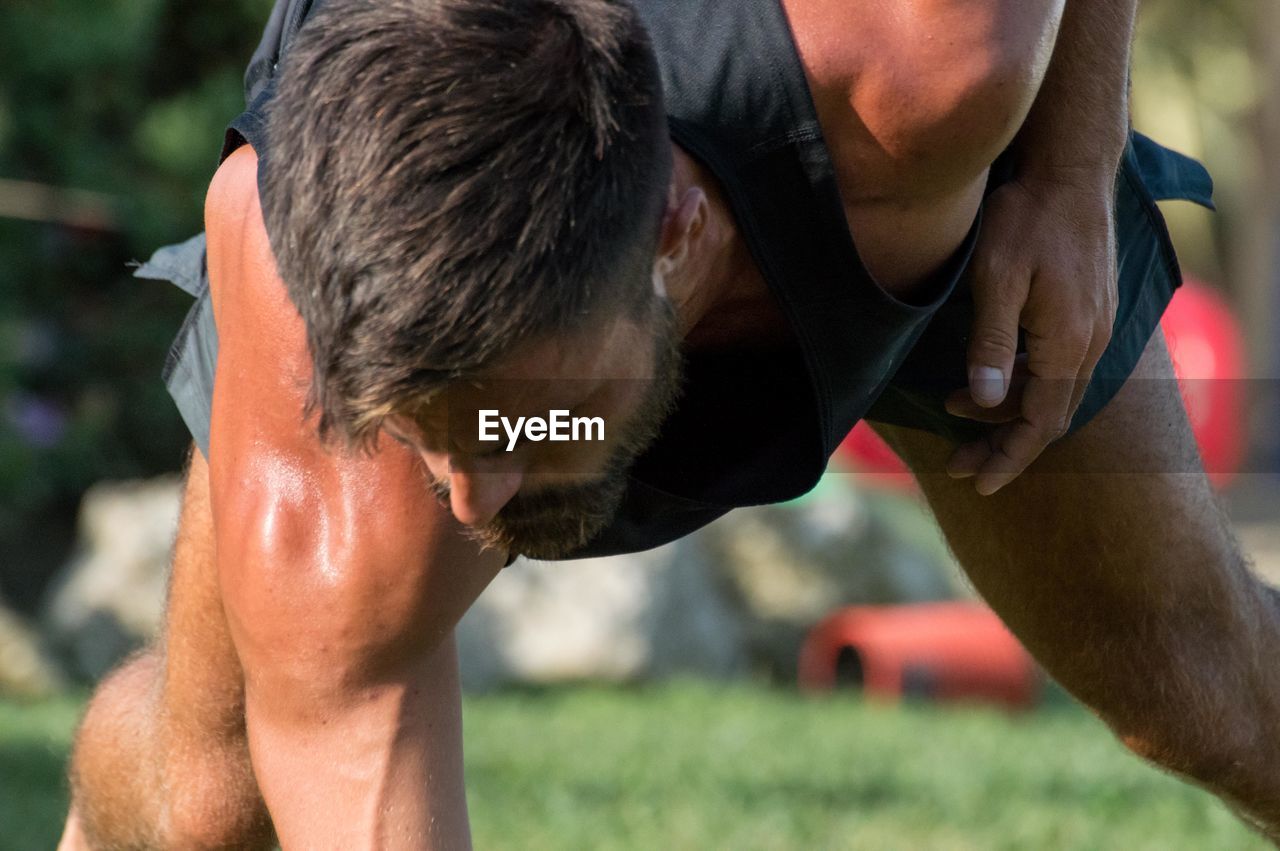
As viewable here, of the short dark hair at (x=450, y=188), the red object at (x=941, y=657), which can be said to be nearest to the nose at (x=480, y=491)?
the short dark hair at (x=450, y=188)

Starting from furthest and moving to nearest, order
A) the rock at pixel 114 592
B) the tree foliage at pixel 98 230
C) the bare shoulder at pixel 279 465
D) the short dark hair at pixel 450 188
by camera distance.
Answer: the tree foliage at pixel 98 230
the rock at pixel 114 592
the bare shoulder at pixel 279 465
the short dark hair at pixel 450 188

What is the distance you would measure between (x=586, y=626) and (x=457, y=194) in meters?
5.11

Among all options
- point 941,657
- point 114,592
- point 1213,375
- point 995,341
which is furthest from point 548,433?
point 1213,375

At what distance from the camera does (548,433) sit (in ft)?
5.90

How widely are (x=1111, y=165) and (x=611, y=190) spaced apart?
2.82 ft

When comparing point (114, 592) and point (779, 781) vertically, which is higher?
point (779, 781)

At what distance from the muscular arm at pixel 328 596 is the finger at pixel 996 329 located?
0.67 m

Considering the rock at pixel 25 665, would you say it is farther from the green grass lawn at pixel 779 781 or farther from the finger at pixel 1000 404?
the finger at pixel 1000 404

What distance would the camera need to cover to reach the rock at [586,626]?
6633 millimetres

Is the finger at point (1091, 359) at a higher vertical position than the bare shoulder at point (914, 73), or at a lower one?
lower

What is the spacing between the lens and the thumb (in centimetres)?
221

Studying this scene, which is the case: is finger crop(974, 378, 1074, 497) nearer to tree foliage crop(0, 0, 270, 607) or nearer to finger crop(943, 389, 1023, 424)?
finger crop(943, 389, 1023, 424)

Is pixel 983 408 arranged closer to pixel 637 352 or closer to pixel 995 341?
pixel 995 341

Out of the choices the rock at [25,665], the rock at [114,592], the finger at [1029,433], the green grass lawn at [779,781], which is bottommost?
the rock at [25,665]
